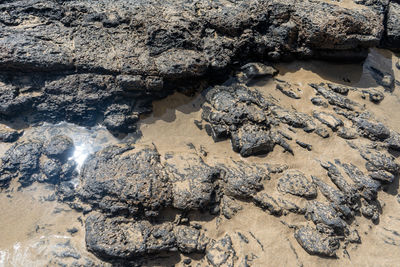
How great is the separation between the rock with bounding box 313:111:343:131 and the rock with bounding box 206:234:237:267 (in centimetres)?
221

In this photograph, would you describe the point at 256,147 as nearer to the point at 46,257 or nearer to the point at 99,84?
the point at 99,84

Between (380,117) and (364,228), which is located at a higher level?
(380,117)

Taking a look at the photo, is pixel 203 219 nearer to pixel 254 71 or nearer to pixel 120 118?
pixel 120 118

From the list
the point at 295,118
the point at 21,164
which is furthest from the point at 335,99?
the point at 21,164

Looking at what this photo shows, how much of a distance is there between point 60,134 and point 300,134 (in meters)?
3.47

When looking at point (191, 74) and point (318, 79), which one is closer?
point (191, 74)

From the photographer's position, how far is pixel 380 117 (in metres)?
4.22

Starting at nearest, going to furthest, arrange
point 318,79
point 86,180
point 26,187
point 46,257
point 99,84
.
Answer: point 46,257
point 86,180
point 26,187
point 99,84
point 318,79

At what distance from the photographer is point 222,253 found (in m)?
3.01

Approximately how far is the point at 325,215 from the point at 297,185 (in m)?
0.46

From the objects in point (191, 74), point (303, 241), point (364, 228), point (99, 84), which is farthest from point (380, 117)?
point (99, 84)

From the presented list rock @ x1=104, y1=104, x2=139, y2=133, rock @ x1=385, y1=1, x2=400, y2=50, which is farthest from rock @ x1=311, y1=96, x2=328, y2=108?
rock @ x1=104, y1=104, x2=139, y2=133

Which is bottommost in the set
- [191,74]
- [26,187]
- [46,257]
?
[46,257]

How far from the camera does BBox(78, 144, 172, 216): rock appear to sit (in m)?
3.07
